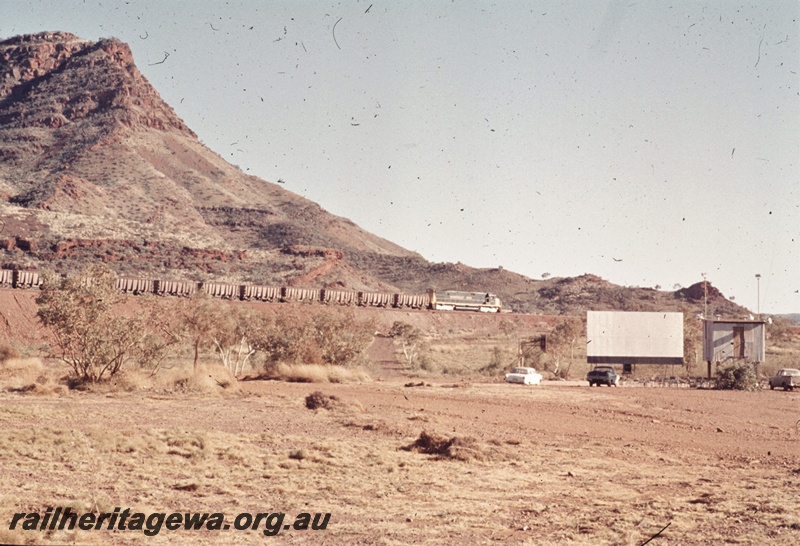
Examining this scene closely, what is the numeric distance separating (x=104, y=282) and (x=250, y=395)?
24.0 feet

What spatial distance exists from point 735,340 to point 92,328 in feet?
123

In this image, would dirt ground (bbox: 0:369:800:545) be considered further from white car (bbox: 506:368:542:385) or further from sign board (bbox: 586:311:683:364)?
sign board (bbox: 586:311:683:364)

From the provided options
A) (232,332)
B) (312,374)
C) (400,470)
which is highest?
(232,332)

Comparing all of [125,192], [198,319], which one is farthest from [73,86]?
[198,319]

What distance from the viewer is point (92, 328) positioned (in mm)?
29531

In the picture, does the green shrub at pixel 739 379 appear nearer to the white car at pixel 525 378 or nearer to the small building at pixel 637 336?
the small building at pixel 637 336

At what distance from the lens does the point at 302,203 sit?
17138 cm

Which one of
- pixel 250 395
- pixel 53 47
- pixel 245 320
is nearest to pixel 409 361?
pixel 245 320

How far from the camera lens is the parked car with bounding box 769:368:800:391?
42938 mm

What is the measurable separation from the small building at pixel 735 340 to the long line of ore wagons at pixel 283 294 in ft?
121

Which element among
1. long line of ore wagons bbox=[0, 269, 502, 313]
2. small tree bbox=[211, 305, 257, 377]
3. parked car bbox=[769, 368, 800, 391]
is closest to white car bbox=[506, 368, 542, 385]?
parked car bbox=[769, 368, 800, 391]

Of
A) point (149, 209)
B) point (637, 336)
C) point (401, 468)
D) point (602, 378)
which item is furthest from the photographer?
point (149, 209)

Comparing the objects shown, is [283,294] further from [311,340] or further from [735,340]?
[735,340]

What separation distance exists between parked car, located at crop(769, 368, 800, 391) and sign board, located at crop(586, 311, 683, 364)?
9.59 metres
